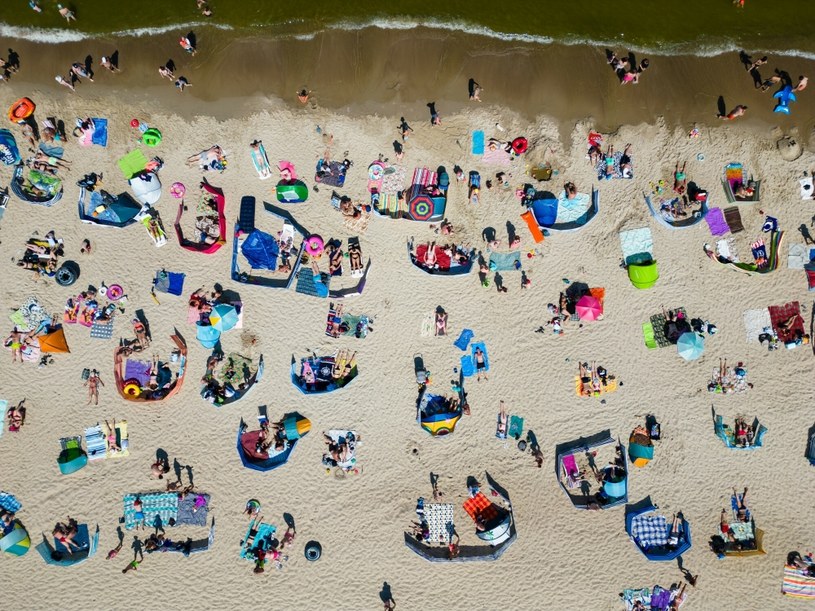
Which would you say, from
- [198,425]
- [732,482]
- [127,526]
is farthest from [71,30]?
[732,482]

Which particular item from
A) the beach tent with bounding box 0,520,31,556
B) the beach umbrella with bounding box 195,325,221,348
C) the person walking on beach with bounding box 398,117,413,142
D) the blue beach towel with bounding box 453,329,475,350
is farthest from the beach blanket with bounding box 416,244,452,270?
the beach tent with bounding box 0,520,31,556

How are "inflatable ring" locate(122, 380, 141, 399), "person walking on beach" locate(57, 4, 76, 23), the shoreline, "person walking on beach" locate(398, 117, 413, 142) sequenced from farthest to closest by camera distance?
the shoreline, "person walking on beach" locate(57, 4, 76, 23), "person walking on beach" locate(398, 117, 413, 142), "inflatable ring" locate(122, 380, 141, 399)

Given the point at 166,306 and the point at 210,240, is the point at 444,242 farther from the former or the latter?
the point at 166,306

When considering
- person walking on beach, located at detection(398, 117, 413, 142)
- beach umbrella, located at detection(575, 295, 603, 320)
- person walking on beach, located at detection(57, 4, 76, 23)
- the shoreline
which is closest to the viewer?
beach umbrella, located at detection(575, 295, 603, 320)

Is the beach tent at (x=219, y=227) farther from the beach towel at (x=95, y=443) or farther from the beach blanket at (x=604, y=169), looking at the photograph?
the beach blanket at (x=604, y=169)

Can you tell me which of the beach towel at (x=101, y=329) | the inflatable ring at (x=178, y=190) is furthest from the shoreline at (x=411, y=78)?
the beach towel at (x=101, y=329)

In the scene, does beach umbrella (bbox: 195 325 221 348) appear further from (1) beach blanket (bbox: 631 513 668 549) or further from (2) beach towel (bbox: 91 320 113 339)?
(1) beach blanket (bbox: 631 513 668 549)

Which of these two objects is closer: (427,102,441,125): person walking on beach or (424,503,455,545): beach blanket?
(424,503,455,545): beach blanket
